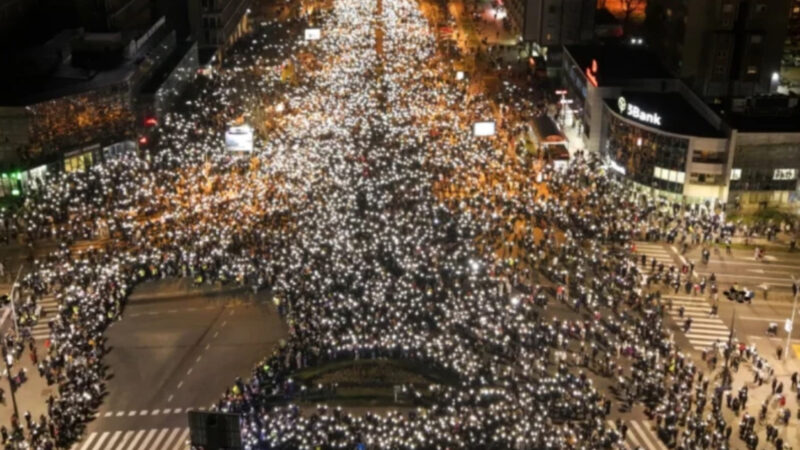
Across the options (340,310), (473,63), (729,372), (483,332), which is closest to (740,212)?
(729,372)

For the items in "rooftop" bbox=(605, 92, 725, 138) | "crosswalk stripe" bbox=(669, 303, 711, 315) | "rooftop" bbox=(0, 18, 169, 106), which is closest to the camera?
"crosswalk stripe" bbox=(669, 303, 711, 315)

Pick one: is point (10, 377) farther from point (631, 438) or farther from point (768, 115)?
point (768, 115)

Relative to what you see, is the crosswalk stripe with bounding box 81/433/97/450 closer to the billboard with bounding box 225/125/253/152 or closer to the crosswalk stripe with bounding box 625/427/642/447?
the crosswalk stripe with bounding box 625/427/642/447

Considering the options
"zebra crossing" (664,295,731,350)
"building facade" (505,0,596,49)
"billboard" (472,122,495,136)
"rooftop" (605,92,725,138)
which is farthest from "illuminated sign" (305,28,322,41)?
"zebra crossing" (664,295,731,350)

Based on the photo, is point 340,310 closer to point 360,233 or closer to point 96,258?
point 360,233

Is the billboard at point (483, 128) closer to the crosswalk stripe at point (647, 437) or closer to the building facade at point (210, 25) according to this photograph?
the crosswalk stripe at point (647, 437)

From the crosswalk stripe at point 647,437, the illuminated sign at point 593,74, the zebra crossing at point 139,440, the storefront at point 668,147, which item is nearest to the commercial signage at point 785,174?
the storefront at point 668,147

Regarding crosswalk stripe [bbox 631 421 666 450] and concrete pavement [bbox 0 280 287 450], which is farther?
concrete pavement [bbox 0 280 287 450]
